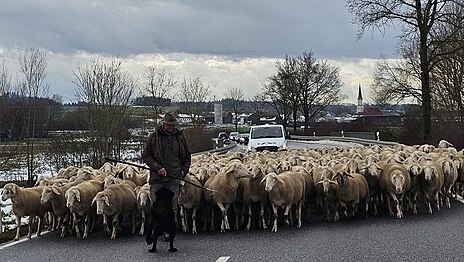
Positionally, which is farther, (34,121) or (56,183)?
(34,121)

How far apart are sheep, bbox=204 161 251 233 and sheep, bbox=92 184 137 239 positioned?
145 cm

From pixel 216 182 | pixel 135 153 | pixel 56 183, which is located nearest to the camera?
pixel 216 182

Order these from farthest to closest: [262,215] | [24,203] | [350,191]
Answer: [350,191] → [262,215] → [24,203]

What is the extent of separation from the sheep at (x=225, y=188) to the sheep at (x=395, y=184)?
3.09m

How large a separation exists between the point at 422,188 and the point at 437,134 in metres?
21.4

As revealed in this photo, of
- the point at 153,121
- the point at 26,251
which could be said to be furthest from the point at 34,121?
the point at 26,251

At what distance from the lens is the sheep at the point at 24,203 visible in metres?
11.8

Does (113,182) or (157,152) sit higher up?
(157,152)

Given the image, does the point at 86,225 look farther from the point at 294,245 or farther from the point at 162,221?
the point at 294,245

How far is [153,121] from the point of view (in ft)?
114

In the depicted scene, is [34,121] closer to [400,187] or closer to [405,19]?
[400,187]

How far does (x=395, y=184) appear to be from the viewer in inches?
505

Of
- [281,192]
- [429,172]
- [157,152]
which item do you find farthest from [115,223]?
[429,172]

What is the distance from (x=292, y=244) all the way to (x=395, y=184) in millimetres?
3560
